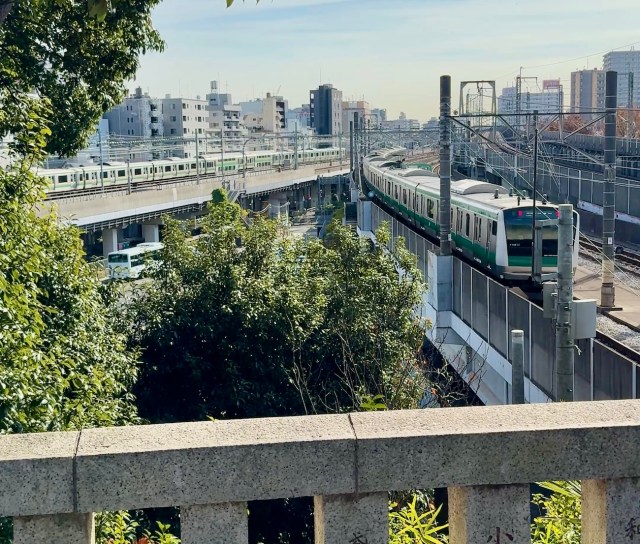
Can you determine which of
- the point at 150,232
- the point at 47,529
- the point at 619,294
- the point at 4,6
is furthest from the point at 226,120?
the point at 47,529

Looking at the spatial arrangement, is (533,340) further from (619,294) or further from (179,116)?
(179,116)

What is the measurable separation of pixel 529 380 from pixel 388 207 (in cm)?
2857

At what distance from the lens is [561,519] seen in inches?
170

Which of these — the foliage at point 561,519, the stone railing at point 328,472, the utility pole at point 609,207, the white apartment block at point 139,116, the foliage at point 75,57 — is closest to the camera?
the stone railing at point 328,472

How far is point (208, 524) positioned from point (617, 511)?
1247 mm

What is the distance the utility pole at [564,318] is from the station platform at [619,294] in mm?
9125

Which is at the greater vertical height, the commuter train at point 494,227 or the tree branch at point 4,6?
the tree branch at point 4,6

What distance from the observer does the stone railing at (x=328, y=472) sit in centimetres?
262

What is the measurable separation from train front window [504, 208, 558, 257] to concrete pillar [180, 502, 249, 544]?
1909 cm

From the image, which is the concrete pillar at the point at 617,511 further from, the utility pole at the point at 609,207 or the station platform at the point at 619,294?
the utility pole at the point at 609,207

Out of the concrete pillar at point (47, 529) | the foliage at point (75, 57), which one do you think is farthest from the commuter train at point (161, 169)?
the concrete pillar at point (47, 529)

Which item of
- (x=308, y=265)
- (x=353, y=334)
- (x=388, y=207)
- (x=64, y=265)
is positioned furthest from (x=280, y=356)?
(x=388, y=207)

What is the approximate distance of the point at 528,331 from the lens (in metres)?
13.3

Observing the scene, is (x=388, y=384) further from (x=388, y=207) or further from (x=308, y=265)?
(x=388, y=207)
